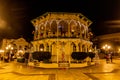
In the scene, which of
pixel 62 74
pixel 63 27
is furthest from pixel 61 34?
pixel 62 74

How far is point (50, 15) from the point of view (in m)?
30.7

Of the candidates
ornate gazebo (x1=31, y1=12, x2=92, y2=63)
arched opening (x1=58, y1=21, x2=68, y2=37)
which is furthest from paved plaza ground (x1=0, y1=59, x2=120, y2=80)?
arched opening (x1=58, y1=21, x2=68, y2=37)

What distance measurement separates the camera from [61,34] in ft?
105

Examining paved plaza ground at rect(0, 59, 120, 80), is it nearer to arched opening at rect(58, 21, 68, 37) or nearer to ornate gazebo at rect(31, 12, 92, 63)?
ornate gazebo at rect(31, 12, 92, 63)

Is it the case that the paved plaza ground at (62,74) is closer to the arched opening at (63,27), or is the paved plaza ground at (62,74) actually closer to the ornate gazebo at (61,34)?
the ornate gazebo at (61,34)

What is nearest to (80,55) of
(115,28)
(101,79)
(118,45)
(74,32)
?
(74,32)

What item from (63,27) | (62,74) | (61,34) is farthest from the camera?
(63,27)

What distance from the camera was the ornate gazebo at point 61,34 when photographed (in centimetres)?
3002

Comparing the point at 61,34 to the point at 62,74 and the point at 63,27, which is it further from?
the point at 62,74

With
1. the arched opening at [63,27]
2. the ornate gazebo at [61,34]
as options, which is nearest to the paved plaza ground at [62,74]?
the ornate gazebo at [61,34]

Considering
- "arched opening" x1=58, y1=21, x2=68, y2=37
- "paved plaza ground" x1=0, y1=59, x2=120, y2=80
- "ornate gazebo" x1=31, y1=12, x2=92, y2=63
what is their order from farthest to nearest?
1. "arched opening" x1=58, y1=21, x2=68, y2=37
2. "ornate gazebo" x1=31, y1=12, x2=92, y2=63
3. "paved plaza ground" x1=0, y1=59, x2=120, y2=80

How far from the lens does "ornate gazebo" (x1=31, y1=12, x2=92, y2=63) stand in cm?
3002

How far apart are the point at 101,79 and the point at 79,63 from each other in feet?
36.9

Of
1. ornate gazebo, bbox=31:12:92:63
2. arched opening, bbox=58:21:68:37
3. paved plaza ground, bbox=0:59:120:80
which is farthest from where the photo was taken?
arched opening, bbox=58:21:68:37
